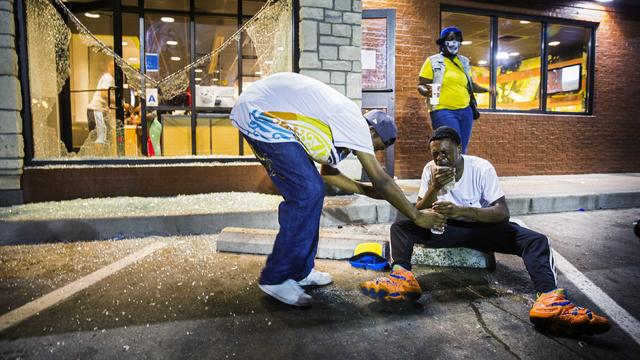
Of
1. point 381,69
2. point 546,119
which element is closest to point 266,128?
point 381,69

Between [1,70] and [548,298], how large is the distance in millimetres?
6151

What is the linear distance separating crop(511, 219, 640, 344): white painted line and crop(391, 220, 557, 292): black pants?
0.48 m

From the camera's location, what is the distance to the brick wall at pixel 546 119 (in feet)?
25.8

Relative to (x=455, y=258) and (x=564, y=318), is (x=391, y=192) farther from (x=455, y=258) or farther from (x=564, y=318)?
(x=455, y=258)

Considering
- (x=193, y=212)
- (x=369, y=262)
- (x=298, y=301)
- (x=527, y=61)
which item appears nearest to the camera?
(x=298, y=301)

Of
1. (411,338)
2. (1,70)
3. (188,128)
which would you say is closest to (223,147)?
(188,128)

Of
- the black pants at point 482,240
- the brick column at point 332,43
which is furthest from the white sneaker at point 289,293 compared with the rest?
the brick column at point 332,43

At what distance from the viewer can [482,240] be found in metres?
3.09

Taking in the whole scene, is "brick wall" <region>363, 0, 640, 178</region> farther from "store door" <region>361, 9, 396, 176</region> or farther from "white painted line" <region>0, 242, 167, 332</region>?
"white painted line" <region>0, 242, 167, 332</region>

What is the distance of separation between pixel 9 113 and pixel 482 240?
5.53 metres

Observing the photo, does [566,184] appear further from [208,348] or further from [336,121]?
[208,348]

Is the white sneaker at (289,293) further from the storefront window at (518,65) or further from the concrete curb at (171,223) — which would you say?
the storefront window at (518,65)

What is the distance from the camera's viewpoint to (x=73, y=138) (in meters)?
8.30

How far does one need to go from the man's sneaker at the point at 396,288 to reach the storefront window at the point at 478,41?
6.90 meters
